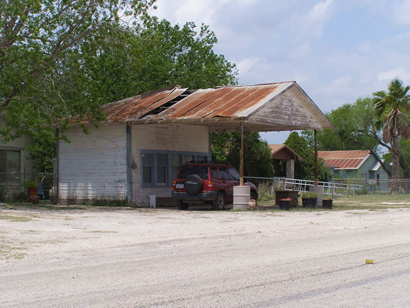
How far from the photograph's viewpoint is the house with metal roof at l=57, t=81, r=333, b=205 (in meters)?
23.0

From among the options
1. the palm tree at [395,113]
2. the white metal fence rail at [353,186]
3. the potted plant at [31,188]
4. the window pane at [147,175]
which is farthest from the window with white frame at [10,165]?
the palm tree at [395,113]

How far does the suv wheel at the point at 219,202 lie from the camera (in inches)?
876

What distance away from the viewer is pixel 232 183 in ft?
76.2

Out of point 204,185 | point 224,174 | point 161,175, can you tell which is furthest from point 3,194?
point 224,174

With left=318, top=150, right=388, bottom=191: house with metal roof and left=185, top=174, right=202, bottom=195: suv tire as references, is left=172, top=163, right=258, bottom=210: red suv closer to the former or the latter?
left=185, top=174, right=202, bottom=195: suv tire

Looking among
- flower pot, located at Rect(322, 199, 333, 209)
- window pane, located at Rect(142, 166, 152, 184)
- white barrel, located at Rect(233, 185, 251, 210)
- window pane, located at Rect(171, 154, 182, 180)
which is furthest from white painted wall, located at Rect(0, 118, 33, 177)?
flower pot, located at Rect(322, 199, 333, 209)

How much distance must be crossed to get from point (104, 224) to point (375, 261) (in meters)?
8.63

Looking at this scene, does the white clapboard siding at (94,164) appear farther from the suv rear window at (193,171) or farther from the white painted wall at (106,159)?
the suv rear window at (193,171)

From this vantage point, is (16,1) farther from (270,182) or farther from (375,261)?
(270,182)

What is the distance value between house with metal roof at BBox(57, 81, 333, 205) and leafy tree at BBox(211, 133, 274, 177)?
12.7 m

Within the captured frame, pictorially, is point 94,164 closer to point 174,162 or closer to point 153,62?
point 174,162

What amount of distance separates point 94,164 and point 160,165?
9.51 feet

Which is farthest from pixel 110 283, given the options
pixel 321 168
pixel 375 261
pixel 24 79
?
pixel 321 168

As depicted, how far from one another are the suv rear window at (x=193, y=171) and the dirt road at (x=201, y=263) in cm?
504
